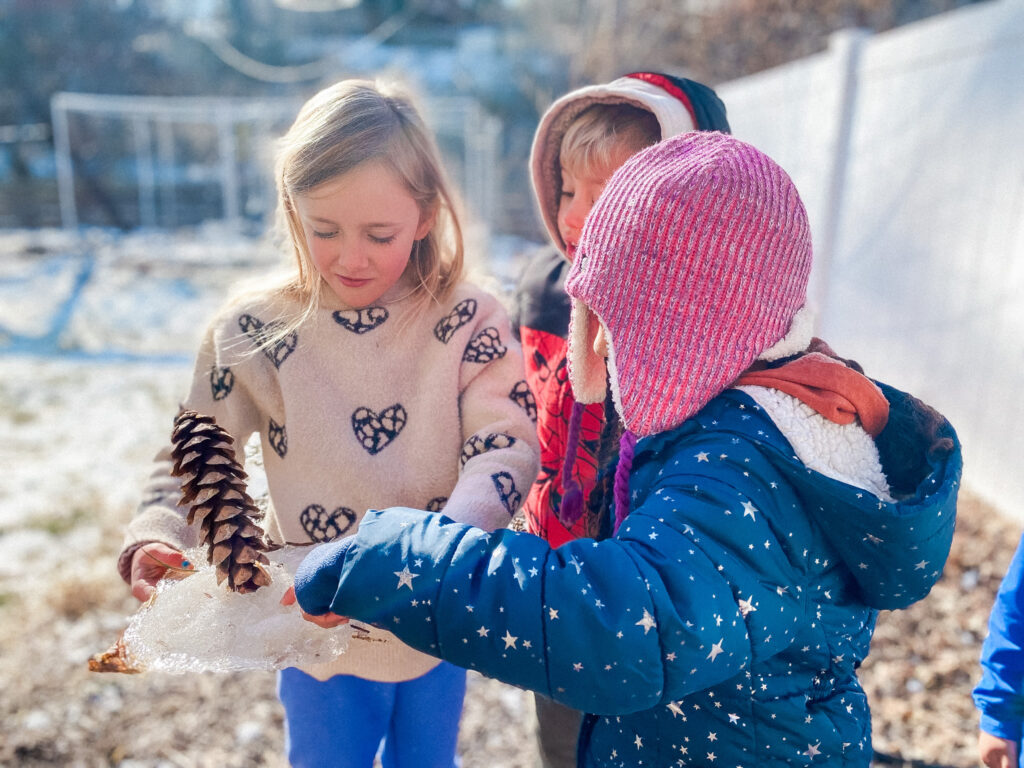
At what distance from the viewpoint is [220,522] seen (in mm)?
1270

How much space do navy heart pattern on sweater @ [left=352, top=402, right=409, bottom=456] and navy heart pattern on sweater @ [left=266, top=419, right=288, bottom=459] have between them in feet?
0.54

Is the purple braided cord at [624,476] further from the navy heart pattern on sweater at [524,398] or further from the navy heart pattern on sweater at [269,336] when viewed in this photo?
the navy heart pattern on sweater at [269,336]

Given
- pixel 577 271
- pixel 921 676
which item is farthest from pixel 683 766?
pixel 921 676

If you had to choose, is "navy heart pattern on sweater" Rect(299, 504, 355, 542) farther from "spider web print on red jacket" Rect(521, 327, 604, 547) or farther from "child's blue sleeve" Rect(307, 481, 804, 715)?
"child's blue sleeve" Rect(307, 481, 804, 715)

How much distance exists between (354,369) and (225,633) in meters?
0.59

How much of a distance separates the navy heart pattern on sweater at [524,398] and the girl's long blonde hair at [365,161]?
0.27m

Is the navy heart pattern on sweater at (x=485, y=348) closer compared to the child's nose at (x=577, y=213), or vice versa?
the navy heart pattern on sweater at (x=485, y=348)

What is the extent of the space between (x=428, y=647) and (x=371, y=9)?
20.9m

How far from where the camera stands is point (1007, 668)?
1.53 m

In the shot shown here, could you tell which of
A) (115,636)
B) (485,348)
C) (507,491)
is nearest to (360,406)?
(485,348)

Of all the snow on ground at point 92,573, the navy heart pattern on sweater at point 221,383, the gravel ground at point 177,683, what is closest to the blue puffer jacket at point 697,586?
the navy heart pattern on sweater at point 221,383

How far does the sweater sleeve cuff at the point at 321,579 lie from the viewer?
1.09m

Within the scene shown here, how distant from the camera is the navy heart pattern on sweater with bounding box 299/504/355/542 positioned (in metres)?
1.63

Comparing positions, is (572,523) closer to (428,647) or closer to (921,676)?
(428,647)
